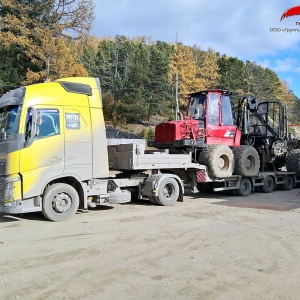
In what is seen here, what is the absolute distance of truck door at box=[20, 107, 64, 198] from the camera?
8.45 m

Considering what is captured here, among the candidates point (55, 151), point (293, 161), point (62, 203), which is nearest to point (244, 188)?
point (293, 161)

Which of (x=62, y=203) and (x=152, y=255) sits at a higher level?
(x=62, y=203)

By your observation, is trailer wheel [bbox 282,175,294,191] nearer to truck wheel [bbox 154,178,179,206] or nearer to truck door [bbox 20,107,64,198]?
truck wheel [bbox 154,178,179,206]

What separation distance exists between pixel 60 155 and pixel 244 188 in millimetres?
7740

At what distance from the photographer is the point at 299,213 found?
10211 mm

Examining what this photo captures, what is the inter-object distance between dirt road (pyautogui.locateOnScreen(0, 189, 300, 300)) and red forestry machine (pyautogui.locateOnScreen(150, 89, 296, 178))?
10.2 feet

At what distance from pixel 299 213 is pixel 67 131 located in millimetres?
6426

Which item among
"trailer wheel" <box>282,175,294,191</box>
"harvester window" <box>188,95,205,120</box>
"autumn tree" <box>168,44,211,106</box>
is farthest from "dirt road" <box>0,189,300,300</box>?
"autumn tree" <box>168,44,211,106</box>

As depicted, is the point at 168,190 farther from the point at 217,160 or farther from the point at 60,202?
the point at 60,202

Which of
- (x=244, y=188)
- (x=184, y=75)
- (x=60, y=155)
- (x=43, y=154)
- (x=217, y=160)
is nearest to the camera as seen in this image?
(x=43, y=154)

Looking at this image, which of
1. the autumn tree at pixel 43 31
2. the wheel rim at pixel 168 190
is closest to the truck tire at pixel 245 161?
the wheel rim at pixel 168 190

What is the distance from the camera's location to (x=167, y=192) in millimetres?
11547

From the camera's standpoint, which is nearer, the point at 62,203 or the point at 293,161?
the point at 62,203

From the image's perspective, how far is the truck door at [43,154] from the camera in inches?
332
